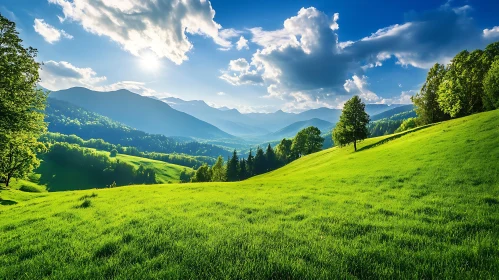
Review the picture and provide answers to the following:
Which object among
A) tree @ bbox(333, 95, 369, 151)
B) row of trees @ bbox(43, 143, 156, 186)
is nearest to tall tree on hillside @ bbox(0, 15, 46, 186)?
tree @ bbox(333, 95, 369, 151)

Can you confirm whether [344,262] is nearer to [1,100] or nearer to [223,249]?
[223,249]

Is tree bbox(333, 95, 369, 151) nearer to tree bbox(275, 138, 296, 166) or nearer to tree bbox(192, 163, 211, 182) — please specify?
tree bbox(275, 138, 296, 166)

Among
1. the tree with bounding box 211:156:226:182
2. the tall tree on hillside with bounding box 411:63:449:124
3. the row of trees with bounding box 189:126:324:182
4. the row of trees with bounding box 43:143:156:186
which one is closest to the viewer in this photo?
the tall tree on hillside with bounding box 411:63:449:124

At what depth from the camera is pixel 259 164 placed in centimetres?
11569

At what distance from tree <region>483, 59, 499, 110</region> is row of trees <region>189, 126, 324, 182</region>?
193 ft

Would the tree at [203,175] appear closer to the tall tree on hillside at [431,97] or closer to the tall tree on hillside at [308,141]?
the tall tree on hillside at [308,141]

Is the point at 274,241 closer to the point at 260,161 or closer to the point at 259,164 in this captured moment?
the point at 259,164

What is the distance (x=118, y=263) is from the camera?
6.07 m

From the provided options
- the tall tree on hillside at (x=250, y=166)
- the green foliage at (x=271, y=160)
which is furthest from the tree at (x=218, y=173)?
the green foliage at (x=271, y=160)

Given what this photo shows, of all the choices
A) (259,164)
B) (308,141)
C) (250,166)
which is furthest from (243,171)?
(308,141)

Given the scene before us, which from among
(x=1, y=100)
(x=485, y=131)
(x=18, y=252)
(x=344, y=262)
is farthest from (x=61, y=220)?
(x=485, y=131)

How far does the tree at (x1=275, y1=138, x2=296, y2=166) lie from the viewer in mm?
117062

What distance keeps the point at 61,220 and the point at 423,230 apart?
1661cm

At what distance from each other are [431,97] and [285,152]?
66.1m
